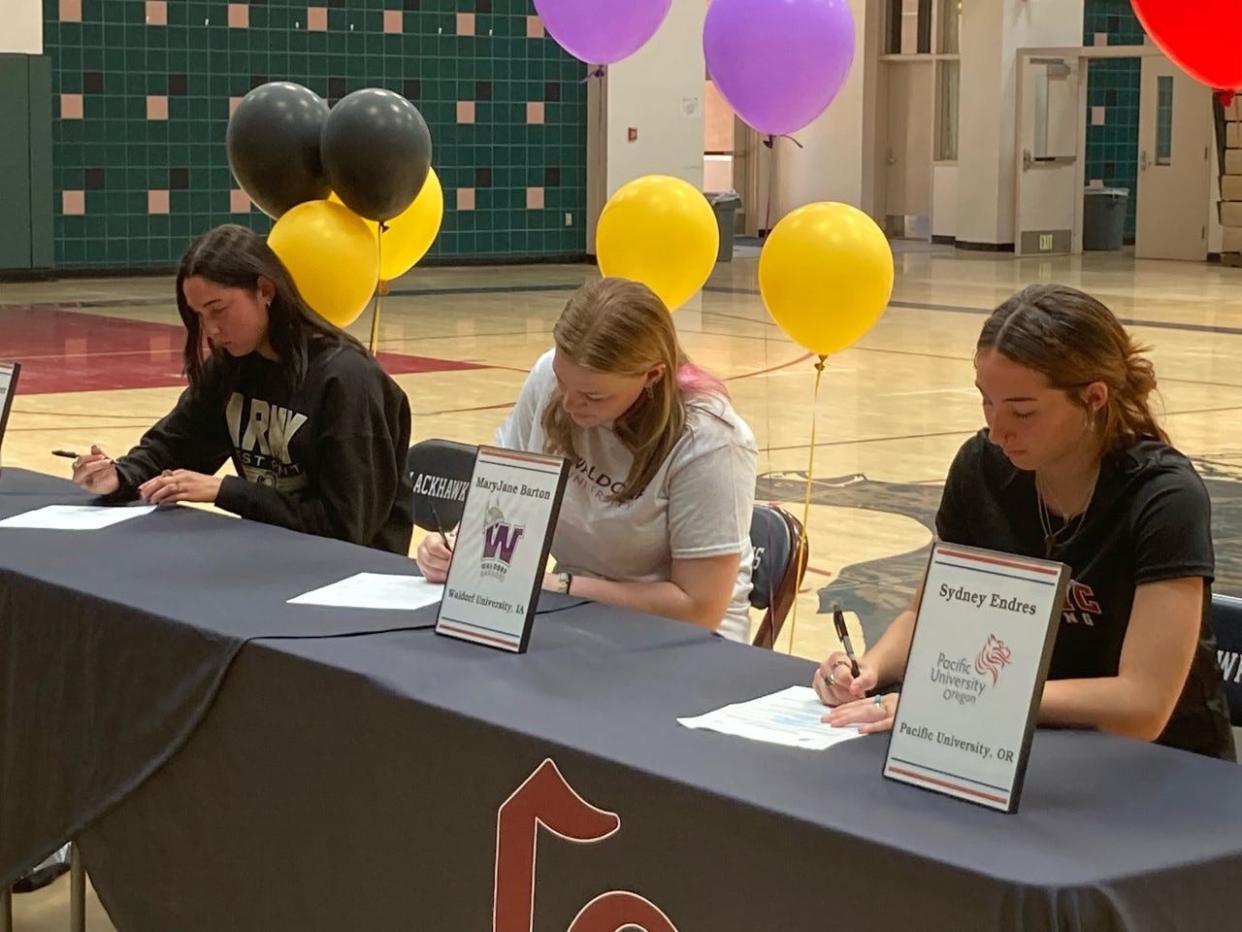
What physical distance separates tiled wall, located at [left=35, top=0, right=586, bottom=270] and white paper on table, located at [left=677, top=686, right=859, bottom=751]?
1354 centimetres

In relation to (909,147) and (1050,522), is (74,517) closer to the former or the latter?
(1050,522)

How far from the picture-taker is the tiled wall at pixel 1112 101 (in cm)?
2067

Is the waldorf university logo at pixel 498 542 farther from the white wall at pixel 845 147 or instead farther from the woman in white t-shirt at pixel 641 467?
the white wall at pixel 845 147

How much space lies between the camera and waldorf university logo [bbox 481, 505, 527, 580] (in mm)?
2291

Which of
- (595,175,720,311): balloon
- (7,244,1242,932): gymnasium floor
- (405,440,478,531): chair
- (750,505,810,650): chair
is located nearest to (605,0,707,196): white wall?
(7,244,1242,932): gymnasium floor

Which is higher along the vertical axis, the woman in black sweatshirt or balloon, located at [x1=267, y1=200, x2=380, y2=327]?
balloon, located at [x1=267, y1=200, x2=380, y2=327]

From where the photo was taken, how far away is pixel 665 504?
2762 mm

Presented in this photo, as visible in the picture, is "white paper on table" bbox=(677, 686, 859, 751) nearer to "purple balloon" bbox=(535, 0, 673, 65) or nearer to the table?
the table

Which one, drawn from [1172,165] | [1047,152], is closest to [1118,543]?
[1047,152]

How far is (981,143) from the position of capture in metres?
18.6

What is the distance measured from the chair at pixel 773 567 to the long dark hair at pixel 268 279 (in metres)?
0.76

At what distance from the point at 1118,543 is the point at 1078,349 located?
0.23 m

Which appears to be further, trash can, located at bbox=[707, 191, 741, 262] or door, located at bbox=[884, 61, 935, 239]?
door, located at bbox=[884, 61, 935, 239]

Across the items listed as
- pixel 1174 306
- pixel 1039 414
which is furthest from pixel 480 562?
pixel 1174 306
